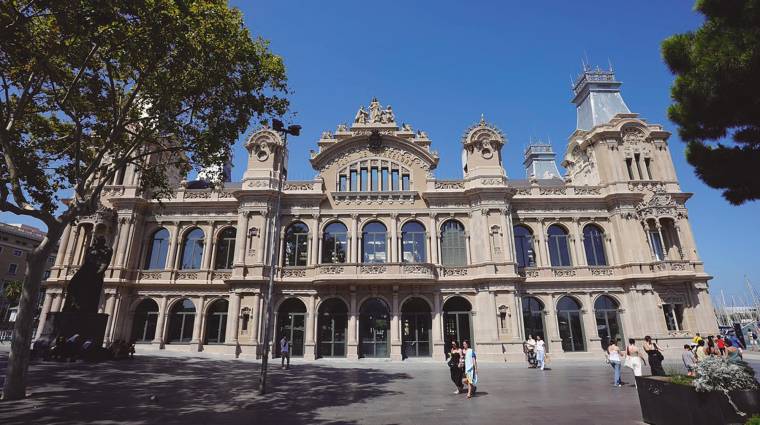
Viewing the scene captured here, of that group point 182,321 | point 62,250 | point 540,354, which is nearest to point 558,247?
point 540,354

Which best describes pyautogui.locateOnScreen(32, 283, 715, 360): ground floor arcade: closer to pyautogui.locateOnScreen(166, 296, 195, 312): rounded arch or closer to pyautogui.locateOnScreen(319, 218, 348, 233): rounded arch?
pyautogui.locateOnScreen(166, 296, 195, 312): rounded arch

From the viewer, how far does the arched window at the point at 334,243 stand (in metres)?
27.9

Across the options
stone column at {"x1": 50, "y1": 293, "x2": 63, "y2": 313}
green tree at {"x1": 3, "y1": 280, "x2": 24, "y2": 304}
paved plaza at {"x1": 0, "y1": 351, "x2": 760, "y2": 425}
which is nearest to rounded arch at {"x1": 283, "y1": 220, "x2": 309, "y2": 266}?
paved plaza at {"x1": 0, "y1": 351, "x2": 760, "y2": 425}

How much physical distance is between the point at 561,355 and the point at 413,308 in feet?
34.7

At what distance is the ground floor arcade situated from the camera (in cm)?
2520

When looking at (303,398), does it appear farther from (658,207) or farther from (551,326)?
(658,207)

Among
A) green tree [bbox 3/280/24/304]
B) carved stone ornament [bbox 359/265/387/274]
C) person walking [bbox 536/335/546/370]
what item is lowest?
person walking [bbox 536/335/546/370]

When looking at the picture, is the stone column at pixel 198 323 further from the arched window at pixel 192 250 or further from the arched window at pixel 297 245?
the arched window at pixel 297 245

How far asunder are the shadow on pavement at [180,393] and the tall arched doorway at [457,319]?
28.5 ft

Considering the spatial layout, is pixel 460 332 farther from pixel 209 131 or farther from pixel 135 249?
pixel 135 249

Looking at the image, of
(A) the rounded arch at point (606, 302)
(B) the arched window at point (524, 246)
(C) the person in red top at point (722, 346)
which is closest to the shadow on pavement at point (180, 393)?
(C) the person in red top at point (722, 346)

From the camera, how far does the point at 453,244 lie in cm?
2803

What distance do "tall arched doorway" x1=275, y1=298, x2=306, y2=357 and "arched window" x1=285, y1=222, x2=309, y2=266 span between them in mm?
2871

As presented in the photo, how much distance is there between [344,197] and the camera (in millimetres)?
28984
